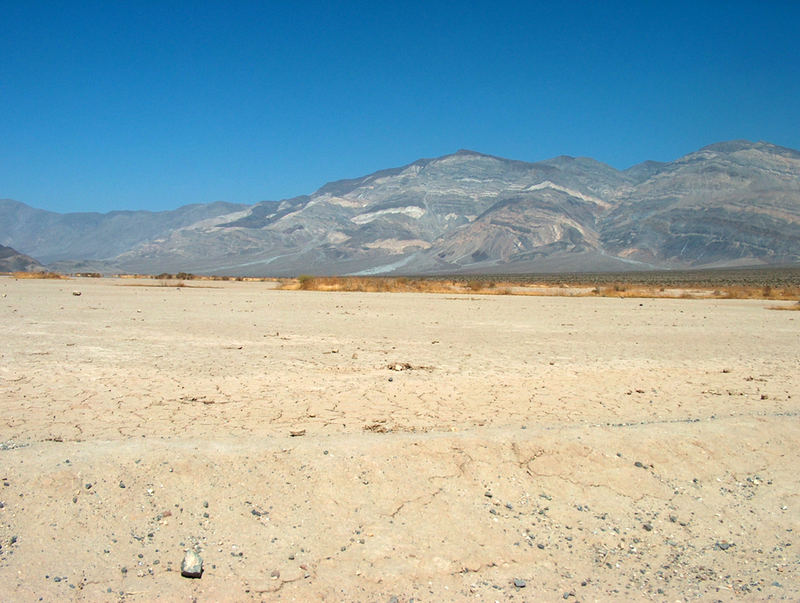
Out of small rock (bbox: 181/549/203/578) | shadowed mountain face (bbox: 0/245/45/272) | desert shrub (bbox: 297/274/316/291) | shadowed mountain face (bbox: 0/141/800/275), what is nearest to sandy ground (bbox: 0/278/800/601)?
small rock (bbox: 181/549/203/578)

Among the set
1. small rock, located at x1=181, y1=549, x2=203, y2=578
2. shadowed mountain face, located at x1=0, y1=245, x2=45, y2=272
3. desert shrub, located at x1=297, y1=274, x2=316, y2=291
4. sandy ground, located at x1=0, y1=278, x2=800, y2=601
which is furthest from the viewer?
shadowed mountain face, located at x1=0, y1=245, x2=45, y2=272

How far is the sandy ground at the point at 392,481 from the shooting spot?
3.78 meters

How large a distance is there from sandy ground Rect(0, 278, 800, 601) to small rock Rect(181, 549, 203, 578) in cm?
5

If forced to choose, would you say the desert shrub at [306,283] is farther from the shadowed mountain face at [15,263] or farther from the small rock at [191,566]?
the shadowed mountain face at [15,263]

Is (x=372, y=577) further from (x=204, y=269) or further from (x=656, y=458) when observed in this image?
(x=204, y=269)

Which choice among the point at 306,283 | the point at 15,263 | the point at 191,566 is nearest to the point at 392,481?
the point at 191,566

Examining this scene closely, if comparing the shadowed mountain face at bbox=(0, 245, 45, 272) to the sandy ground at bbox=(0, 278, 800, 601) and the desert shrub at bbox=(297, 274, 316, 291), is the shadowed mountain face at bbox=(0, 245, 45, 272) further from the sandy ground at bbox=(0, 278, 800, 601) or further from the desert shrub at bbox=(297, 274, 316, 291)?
the sandy ground at bbox=(0, 278, 800, 601)

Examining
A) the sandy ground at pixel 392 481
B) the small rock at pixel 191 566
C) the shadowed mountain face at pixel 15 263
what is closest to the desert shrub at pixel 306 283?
the sandy ground at pixel 392 481

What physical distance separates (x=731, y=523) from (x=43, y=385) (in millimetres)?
6943

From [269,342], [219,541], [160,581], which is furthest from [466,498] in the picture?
[269,342]

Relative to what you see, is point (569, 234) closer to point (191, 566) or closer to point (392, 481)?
point (392, 481)

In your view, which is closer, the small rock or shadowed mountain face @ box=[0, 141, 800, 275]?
the small rock

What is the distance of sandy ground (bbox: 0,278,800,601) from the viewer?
378cm

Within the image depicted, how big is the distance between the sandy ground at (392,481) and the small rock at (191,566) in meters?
0.05
